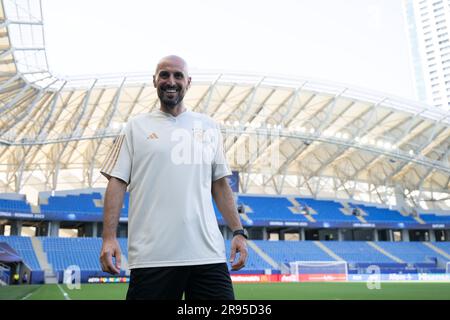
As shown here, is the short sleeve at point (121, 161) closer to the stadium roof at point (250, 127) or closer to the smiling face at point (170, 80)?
the smiling face at point (170, 80)

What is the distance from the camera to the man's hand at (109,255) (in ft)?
8.82

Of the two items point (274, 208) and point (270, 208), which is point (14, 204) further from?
point (274, 208)

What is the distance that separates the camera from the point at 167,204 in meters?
2.80

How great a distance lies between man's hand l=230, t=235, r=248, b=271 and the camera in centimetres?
312

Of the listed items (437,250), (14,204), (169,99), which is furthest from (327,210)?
(169,99)

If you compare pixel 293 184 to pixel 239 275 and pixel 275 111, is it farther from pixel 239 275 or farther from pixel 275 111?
pixel 239 275

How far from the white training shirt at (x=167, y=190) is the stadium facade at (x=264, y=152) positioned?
66.7 ft

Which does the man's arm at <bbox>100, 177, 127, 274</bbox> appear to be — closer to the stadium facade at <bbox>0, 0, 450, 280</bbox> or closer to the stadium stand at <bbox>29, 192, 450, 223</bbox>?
the stadium facade at <bbox>0, 0, 450, 280</bbox>

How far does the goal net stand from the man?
112 feet

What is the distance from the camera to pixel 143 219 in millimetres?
2840

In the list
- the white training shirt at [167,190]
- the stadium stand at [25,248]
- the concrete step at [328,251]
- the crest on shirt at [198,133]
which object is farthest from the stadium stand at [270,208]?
the white training shirt at [167,190]

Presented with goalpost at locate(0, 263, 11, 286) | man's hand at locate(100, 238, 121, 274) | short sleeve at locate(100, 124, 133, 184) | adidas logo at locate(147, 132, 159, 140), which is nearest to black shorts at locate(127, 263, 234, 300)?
man's hand at locate(100, 238, 121, 274)
